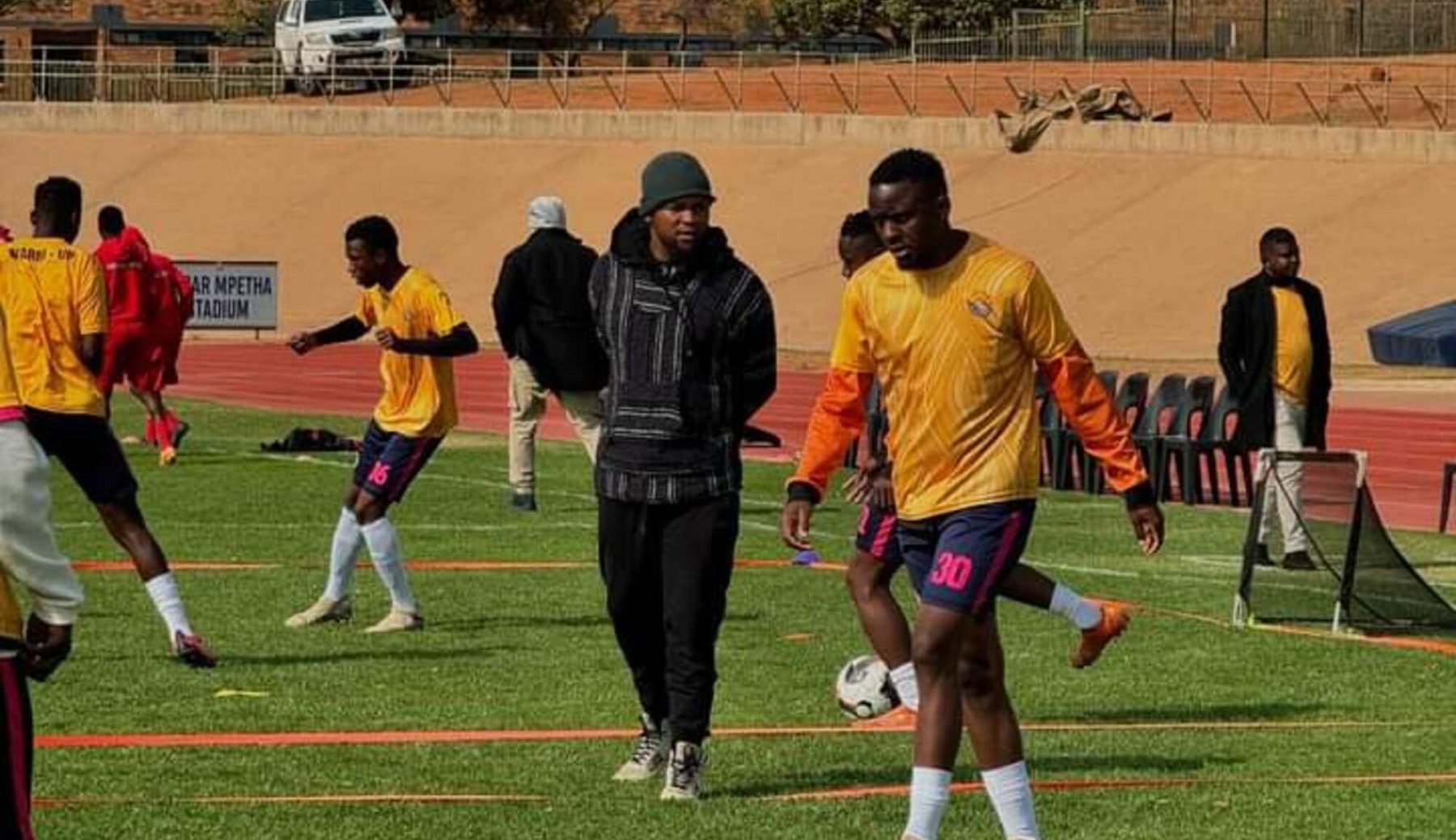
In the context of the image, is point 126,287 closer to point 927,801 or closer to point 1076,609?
point 1076,609

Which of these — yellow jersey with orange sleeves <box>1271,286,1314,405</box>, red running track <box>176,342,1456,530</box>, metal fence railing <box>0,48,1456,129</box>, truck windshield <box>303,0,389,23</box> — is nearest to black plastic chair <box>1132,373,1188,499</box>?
red running track <box>176,342,1456,530</box>

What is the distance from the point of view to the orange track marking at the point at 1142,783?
1028 centimetres

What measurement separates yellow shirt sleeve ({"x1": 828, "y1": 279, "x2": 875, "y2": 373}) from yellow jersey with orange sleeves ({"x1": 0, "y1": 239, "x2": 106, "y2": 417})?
192 inches

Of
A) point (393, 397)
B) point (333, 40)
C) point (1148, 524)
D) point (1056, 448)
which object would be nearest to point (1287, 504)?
point (393, 397)

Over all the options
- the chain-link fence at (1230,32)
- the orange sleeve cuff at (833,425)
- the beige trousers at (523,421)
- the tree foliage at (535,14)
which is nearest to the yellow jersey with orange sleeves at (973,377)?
the orange sleeve cuff at (833,425)

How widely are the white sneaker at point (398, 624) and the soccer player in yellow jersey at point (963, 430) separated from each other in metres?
6.50

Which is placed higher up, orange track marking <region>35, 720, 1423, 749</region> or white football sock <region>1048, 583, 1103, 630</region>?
white football sock <region>1048, 583, 1103, 630</region>

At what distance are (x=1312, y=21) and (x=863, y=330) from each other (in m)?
64.8

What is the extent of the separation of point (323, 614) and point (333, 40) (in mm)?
57695

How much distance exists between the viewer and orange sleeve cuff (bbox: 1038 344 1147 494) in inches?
350

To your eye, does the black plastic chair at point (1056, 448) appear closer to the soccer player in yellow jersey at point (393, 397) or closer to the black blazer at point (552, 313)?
the black blazer at point (552, 313)

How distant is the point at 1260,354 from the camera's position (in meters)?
18.2

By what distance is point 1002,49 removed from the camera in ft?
246

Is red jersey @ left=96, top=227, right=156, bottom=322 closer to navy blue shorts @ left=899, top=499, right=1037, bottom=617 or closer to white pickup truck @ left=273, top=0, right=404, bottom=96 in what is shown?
navy blue shorts @ left=899, top=499, right=1037, bottom=617
